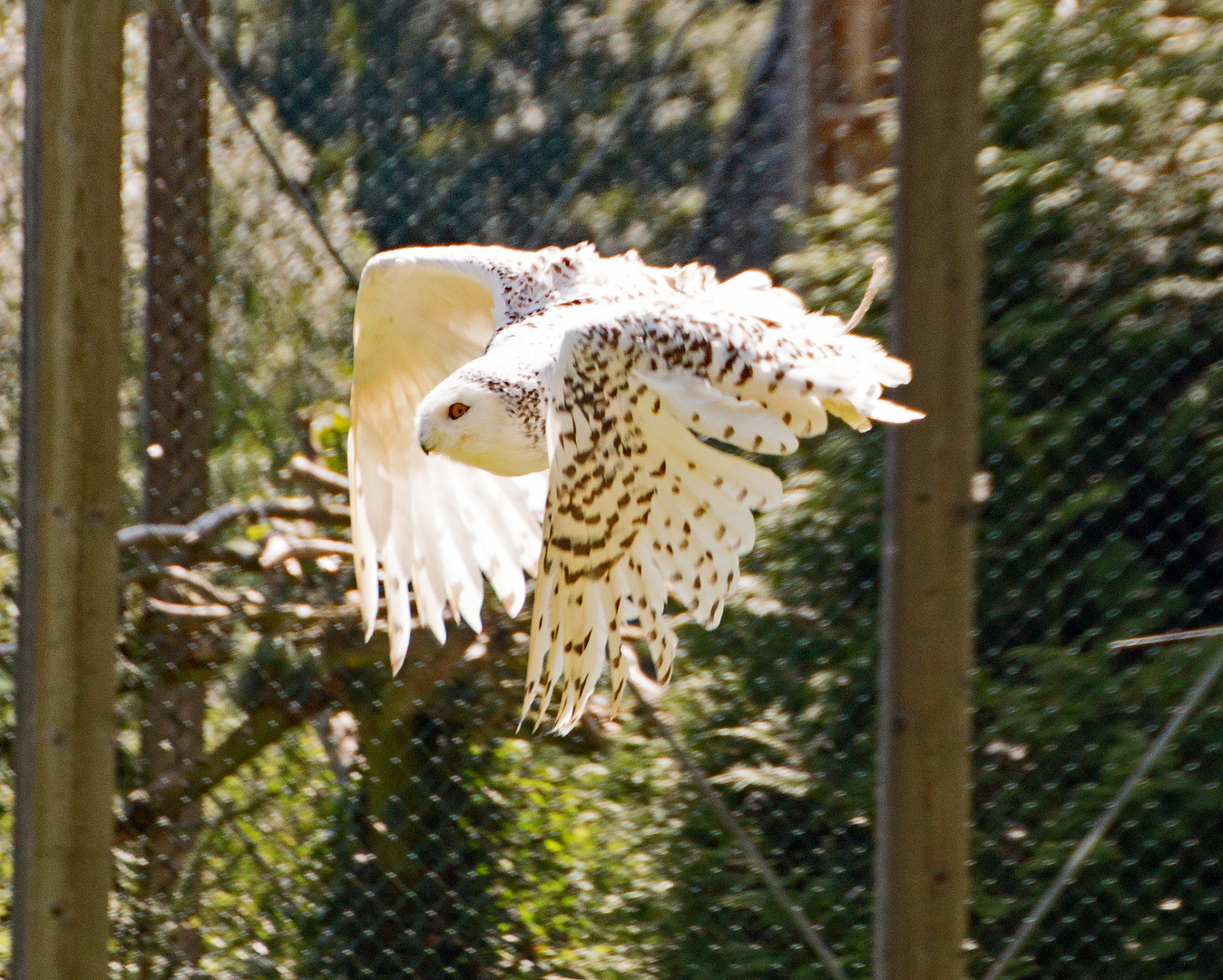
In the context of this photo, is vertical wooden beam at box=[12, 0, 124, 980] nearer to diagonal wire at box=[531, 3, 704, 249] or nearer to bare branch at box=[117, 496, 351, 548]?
bare branch at box=[117, 496, 351, 548]

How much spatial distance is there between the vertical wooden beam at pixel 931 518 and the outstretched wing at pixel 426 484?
1.65 feet

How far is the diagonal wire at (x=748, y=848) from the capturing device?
64.4 inches

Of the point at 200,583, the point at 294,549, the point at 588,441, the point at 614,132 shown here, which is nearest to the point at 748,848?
the point at 588,441

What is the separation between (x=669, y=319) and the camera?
1562 mm

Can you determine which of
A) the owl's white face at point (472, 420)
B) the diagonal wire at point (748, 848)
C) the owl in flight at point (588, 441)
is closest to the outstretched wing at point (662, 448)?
the owl in flight at point (588, 441)

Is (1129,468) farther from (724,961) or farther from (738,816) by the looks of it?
(724,961)

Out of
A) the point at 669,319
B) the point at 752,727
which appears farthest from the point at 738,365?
the point at 752,727

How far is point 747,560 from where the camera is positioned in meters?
1.99

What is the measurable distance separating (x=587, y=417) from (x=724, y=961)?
0.84m

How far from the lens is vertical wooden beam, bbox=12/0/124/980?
1544mm

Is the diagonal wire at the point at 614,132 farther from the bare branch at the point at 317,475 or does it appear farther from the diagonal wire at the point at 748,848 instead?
the diagonal wire at the point at 748,848

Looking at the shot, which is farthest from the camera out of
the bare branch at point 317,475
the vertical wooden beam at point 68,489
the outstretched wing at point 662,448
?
the bare branch at point 317,475

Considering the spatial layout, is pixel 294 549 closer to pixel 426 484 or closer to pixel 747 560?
pixel 426 484

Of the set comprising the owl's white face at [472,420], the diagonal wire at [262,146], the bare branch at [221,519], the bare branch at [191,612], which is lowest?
the bare branch at [191,612]
